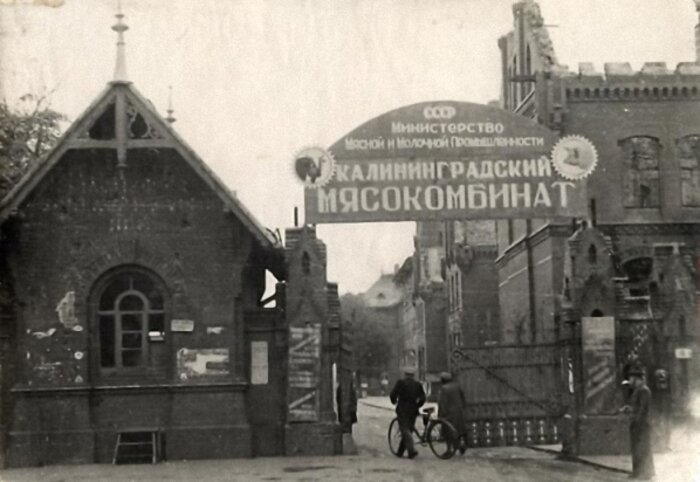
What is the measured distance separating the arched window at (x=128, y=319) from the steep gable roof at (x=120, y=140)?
229 cm

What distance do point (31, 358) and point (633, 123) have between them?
25.2 metres

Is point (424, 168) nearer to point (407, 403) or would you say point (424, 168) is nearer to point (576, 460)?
point (407, 403)

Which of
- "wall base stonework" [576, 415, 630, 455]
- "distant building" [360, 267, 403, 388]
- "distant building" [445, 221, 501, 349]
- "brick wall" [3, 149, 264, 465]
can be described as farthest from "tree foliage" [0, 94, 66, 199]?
"distant building" [360, 267, 403, 388]

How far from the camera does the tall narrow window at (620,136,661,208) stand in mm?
42094

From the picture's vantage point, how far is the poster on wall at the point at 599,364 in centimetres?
2336

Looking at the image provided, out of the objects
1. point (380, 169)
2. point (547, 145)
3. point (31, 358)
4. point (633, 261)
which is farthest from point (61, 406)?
point (633, 261)

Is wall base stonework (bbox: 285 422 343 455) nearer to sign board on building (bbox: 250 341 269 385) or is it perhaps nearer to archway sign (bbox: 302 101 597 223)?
sign board on building (bbox: 250 341 269 385)

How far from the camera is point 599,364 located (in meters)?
23.5

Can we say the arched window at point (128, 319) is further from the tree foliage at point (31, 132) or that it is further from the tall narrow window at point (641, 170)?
the tall narrow window at point (641, 170)

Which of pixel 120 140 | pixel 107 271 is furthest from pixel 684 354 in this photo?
pixel 120 140

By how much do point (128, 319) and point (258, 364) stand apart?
2770 millimetres

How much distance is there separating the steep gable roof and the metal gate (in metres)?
Result: 5.83

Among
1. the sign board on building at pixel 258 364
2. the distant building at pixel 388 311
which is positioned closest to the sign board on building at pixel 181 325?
the sign board on building at pixel 258 364

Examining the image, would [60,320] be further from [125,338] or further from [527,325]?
[527,325]
